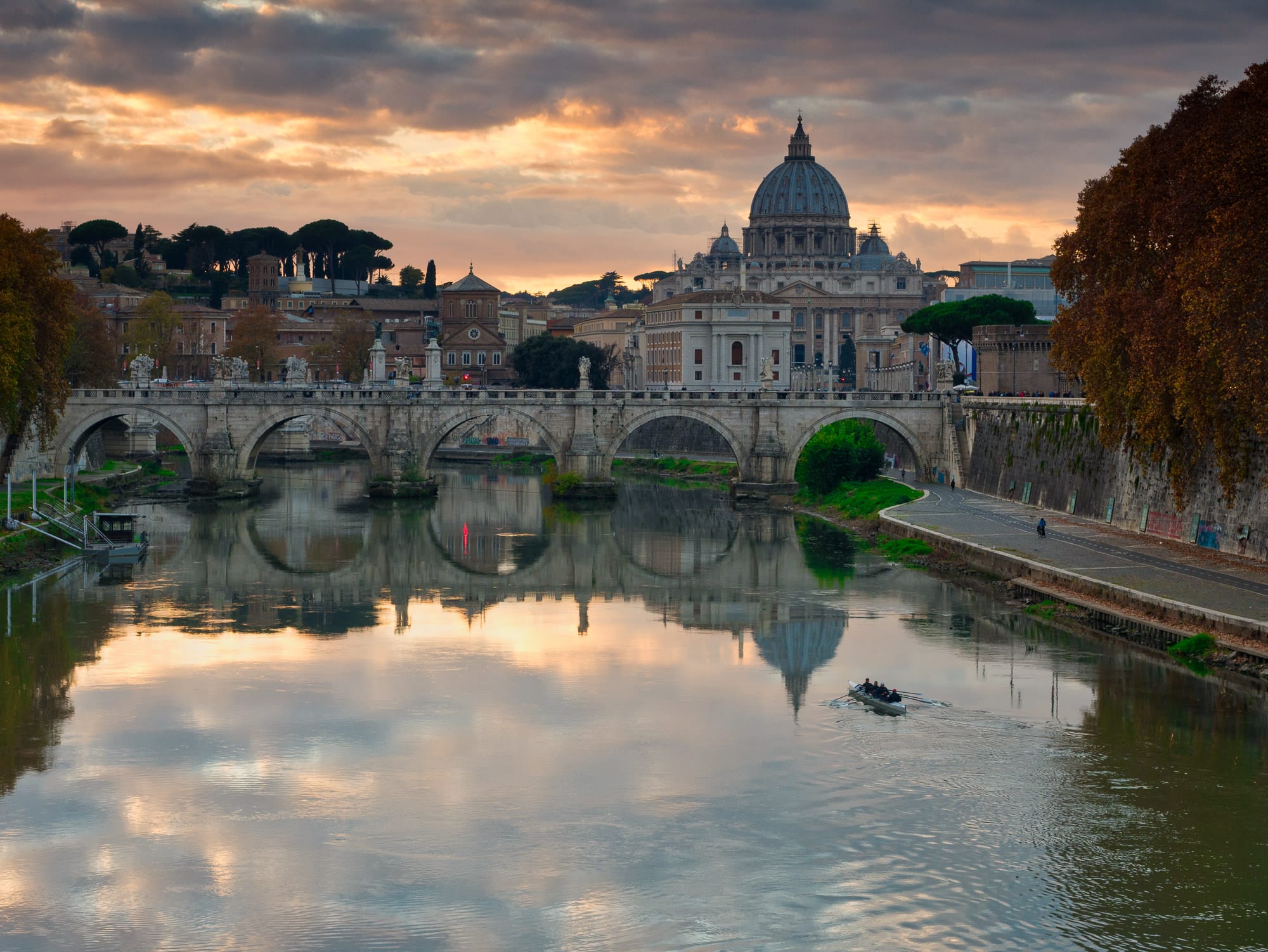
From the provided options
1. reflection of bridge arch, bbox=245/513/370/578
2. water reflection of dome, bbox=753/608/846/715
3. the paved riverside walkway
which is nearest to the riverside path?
the paved riverside walkway

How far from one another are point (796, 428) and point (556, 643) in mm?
35992

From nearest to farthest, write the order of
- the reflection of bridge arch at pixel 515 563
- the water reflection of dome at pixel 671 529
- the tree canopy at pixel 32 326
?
the reflection of bridge arch at pixel 515 563
the tree canopy at pixel 32 326
the water reflection of dome at pixel 671 529

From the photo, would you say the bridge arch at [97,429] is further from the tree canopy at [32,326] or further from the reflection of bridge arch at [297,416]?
the tree canopy at [32,326]

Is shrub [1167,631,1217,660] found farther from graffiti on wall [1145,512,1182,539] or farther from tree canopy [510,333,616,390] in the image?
tree canopy [510,333,616,390]

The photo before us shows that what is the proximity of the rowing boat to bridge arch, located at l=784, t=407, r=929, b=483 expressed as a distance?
40654 millimetres

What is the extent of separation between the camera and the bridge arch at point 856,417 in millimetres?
70062

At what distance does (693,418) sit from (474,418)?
Answer: 10111mm

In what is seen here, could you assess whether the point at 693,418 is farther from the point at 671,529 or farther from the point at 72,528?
the point at 72,528

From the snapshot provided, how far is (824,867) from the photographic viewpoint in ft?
69.8

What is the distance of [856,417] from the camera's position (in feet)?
233

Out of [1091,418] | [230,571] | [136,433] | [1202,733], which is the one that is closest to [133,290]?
[136,433]

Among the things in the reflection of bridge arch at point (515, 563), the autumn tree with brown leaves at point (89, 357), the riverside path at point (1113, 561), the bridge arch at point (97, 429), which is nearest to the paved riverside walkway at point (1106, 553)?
the riverside path at point (1113, 561)

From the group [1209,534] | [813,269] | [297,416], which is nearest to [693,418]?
[297,416]

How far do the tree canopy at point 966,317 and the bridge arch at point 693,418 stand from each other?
22.0 meters
